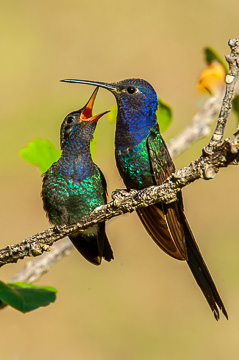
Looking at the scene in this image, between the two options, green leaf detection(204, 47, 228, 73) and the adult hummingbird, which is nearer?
the adult hummingbird

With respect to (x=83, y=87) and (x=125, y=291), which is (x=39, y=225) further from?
(x=83, y=87)

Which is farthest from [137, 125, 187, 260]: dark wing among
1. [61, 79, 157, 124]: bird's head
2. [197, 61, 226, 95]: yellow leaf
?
[197, 61, 226, 95]: yellow leaf

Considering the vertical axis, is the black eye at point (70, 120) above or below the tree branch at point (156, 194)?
above

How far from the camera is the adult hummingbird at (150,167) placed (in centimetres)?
310

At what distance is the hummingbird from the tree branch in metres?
0.29

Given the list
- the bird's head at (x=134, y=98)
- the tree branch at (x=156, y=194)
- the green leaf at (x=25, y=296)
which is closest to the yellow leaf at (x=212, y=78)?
the bird's head at (x=134, y=98)

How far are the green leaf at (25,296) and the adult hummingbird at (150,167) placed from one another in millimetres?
767

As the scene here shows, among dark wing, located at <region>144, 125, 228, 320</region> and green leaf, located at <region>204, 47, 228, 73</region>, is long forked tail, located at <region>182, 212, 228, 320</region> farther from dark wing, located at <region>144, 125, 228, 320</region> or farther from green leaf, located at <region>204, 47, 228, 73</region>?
green leaf, located at <region>204, 47, 228, 73</region>

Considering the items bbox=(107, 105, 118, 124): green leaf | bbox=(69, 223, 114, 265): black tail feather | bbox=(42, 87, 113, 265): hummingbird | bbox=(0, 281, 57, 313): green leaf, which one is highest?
bbox=(107, 105, 118, 124): green leaf

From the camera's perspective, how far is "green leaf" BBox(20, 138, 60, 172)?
3.07 m

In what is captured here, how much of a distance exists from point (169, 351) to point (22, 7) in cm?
918

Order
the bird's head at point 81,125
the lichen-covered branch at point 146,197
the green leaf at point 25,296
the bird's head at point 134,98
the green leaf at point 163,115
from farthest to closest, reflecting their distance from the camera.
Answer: the bird's head at point 81,125 → the bird's head at point 134,98 → the green leaf at point 163,115 → the green leaf at point 25,296 → the lichen-covered branch at point 146,197

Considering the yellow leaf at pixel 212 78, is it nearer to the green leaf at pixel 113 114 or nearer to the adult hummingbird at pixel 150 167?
the adult hummingbird at pixel 150 167

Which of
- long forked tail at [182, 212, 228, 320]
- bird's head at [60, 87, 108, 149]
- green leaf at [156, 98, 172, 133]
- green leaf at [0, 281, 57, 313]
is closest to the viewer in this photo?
green leaf at [0, 281, 57, 313]
